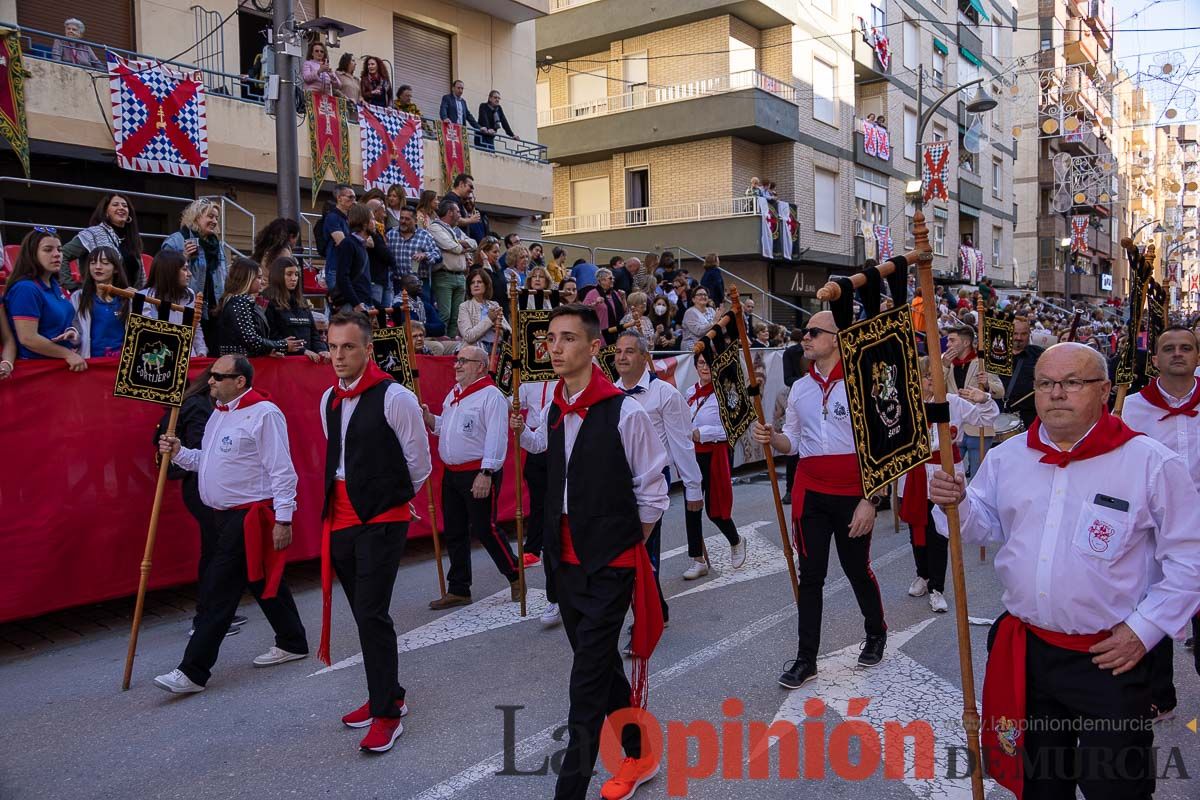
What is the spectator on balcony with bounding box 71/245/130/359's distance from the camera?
269 inches

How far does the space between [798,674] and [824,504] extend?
976 mm

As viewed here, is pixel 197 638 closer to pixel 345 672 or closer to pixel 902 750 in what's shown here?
pixel 345 672

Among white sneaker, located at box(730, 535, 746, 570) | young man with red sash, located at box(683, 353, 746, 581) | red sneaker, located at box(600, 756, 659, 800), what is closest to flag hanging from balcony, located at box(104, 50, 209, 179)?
young man with red sash, located at box(683, 353, 746, 581)

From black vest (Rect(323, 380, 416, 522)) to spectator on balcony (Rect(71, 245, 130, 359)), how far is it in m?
3.07

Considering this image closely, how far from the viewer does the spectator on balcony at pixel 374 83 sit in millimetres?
14570

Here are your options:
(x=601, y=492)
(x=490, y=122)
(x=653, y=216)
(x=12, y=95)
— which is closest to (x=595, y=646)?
(x=601, y=492)

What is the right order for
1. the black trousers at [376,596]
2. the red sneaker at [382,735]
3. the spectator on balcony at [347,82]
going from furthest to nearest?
the spectator on balcony at [347,82] → the black trousers at [376,596] → the red sneaker at [382,735]

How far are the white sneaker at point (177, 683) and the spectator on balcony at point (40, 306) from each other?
2528mm

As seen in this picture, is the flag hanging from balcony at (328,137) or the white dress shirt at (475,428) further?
the flag hanging from balcony at (328,137)

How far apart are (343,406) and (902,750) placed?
3.31 m

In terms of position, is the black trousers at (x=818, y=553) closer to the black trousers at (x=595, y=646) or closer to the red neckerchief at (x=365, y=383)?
the black trousers at (x=595, y=646)

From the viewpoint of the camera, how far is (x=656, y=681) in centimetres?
532

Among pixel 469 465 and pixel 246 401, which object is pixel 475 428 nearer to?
pixel 469 465

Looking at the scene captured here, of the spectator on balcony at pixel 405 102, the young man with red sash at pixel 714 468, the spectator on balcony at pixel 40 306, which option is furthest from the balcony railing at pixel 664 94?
the spectator on balcony at pixel 40 306
